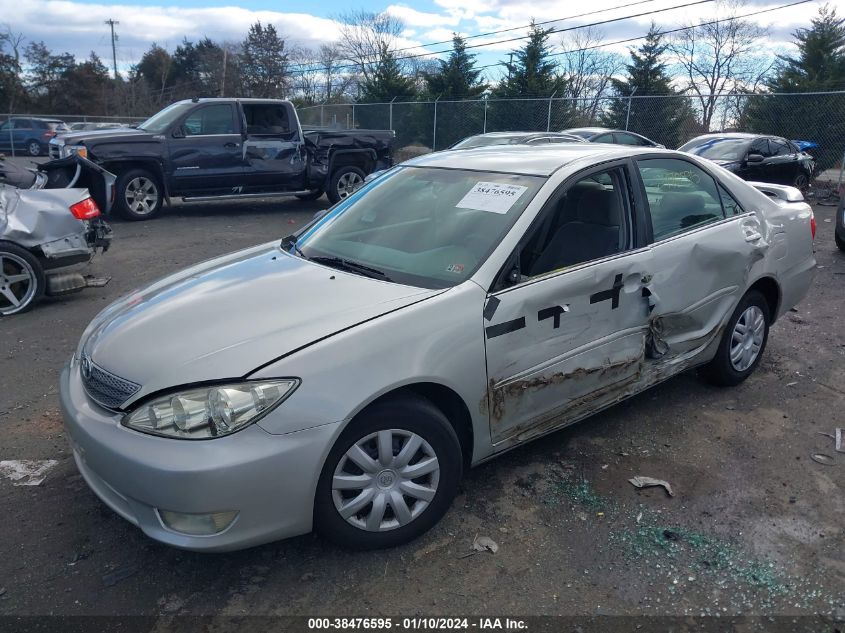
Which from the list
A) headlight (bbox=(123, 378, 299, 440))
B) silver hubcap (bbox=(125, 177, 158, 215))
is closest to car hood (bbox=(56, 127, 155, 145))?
silver hubcap (bbox=(125, 177, 158, 215))

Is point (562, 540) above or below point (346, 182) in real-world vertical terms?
below

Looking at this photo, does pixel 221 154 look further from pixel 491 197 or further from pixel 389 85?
pixel 389 85

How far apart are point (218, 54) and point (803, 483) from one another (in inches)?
2298

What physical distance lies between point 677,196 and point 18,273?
5.71 metres

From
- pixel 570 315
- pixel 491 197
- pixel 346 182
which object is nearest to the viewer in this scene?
pixel 570 315

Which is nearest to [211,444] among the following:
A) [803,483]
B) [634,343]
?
[634,343]

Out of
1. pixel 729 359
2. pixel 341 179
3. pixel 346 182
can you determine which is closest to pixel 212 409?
pixel 729 359

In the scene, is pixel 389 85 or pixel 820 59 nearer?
pixel 820 59

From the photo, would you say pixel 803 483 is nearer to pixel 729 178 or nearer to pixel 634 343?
pixel 634 343

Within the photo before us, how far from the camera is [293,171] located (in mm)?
12242

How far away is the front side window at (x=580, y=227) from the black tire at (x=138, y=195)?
9289 mm

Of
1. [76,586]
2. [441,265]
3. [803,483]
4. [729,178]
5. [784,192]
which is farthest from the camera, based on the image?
[784,192]

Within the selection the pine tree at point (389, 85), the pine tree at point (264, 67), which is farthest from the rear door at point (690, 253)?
the pine tree at point (264, 67)

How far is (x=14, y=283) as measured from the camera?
618 cm
